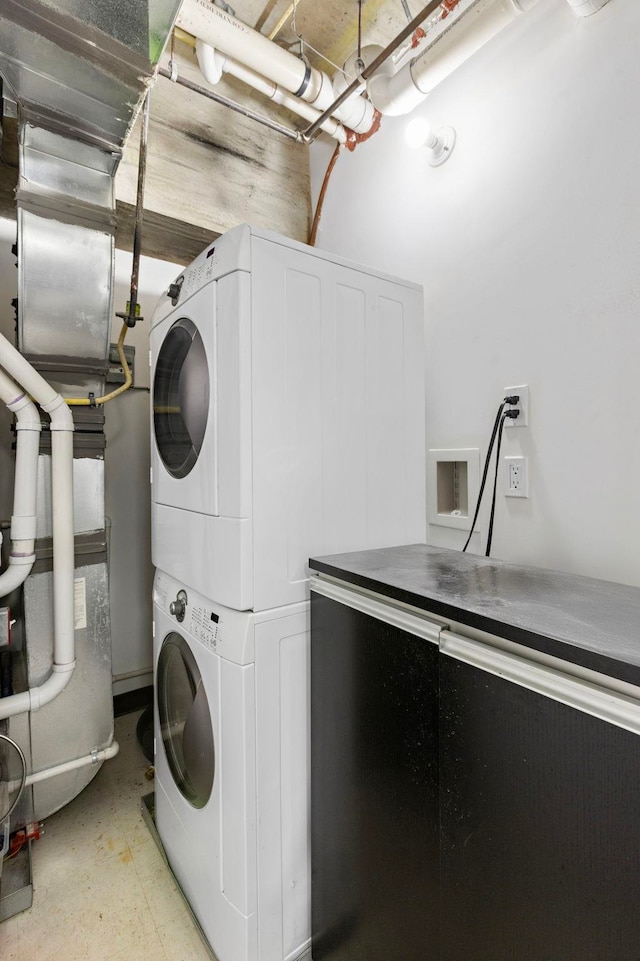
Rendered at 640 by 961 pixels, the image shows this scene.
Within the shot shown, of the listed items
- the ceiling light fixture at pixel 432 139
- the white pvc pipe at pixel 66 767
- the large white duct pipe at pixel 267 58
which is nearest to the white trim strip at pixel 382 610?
the white pvc pipe at pixel 66 767

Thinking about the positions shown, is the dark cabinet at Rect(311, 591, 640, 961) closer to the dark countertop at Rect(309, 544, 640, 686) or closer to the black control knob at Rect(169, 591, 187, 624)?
the dark countertop at Rect(309, 544, 640, 686)

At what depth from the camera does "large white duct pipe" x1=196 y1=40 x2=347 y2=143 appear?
5.14ft

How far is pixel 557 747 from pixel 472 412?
1.11 metres

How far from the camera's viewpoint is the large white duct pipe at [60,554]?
138cm

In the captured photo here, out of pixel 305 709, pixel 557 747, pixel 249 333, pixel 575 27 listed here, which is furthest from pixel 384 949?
pixel 575 27

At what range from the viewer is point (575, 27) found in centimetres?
118

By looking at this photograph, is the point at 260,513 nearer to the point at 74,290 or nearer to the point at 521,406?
the point at 521,406

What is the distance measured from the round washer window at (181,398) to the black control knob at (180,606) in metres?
0.33

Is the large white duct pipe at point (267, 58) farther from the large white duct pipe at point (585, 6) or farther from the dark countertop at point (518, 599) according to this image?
the dark countertop at point (518, 599)

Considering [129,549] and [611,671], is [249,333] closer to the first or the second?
[611,671]

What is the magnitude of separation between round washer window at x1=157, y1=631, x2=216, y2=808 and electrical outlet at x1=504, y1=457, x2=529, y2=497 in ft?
3.42

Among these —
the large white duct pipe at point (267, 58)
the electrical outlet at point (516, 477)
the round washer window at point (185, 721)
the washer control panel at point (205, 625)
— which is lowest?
the round washer window at point (185, 721)

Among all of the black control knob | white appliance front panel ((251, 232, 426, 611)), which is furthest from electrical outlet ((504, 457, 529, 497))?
the black control knob

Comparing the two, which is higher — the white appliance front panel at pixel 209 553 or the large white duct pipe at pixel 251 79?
the large white duct pipe at pixel 251 79
